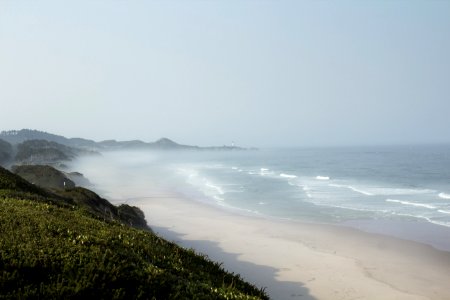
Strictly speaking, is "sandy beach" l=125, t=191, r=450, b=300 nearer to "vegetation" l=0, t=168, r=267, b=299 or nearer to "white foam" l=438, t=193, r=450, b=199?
"vegetation" l=0, t=168, r=267, b=299

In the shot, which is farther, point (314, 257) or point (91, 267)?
point (314, 257)

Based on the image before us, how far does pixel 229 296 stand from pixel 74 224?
18.8 feet

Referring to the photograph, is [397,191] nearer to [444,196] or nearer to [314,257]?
[444,196]

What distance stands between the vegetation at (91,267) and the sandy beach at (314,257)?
9297mm

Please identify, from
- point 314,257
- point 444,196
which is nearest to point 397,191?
point 444,196

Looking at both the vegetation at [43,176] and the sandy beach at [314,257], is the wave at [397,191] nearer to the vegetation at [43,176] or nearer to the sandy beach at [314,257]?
the sandy beach at [314,257]

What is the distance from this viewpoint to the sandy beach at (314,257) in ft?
64.9

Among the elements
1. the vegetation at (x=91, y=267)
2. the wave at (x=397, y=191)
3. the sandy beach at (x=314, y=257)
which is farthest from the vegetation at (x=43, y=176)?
the vegetation at (x=91, y=267)

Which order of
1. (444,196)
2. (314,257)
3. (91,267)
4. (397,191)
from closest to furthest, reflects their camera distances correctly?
(91,267), (314,257), (444,196), (397,191)

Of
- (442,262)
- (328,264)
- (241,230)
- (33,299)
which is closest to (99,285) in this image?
(33,299)

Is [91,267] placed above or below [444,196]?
above

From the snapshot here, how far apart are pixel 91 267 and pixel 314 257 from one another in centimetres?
1973

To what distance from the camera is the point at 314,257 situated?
82.9 feet

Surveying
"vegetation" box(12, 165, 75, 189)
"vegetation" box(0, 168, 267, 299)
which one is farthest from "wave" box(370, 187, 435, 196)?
"vegetation" box(0, 168, 267, 299)
